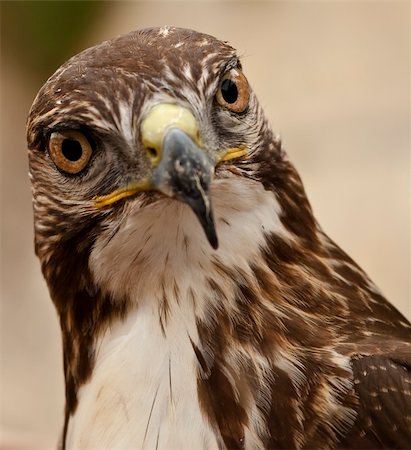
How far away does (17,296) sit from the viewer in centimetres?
746

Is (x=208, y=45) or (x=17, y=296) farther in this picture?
(x=17, y=296)

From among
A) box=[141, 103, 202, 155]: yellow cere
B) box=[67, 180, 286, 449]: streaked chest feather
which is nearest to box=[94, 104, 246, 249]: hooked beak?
box=[141, 103, 202, 155]: yellow cere

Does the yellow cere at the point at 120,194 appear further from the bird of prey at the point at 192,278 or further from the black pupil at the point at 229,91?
the black pupil at the point at 229,91

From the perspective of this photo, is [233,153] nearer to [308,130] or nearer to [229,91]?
[229,91]

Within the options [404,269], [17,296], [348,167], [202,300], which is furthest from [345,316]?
[17,296]

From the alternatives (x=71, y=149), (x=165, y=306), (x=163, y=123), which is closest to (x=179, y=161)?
(x=163, y=123)

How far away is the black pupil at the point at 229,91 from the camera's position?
2344mm

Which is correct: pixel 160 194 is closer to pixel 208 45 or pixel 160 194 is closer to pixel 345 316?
pixel 208 45

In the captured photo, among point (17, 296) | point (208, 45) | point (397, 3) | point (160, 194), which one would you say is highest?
point (397, 3)

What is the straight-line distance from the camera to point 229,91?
2.37 meters

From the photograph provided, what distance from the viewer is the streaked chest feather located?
2.30 m

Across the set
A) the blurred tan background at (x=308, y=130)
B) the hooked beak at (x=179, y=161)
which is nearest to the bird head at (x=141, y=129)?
the hooked beak at (x=179, y=161)

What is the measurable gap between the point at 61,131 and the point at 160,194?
1.03 feet

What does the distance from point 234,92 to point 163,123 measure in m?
0.34
